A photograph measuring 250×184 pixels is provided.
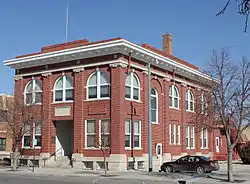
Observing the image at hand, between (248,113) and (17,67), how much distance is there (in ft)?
75.9

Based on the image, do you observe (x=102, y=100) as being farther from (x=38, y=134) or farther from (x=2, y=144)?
(x=2, y=144)

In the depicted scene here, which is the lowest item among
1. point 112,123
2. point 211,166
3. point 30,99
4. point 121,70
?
point 211,166

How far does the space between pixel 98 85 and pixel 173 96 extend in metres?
9.71

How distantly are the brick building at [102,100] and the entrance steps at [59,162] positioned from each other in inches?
13.8

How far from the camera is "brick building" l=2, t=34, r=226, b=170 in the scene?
29484 millimetres

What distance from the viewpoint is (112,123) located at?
96.1 ft

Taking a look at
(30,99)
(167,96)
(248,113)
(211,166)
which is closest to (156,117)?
(167,96)

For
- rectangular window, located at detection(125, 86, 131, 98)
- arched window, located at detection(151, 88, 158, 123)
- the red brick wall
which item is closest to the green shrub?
the red brick wall

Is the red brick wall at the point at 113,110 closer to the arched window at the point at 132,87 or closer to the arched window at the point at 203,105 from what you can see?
the arched window at the point at 132,87

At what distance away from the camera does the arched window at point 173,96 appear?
1454 inches

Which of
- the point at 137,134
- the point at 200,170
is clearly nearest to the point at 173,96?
the point at 137,134

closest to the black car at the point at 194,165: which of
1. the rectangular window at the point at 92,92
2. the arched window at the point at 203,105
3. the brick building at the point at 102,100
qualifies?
the brick building at the point at 102,100

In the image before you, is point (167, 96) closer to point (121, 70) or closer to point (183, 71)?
point (183, 71)

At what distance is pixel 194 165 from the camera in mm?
27094
